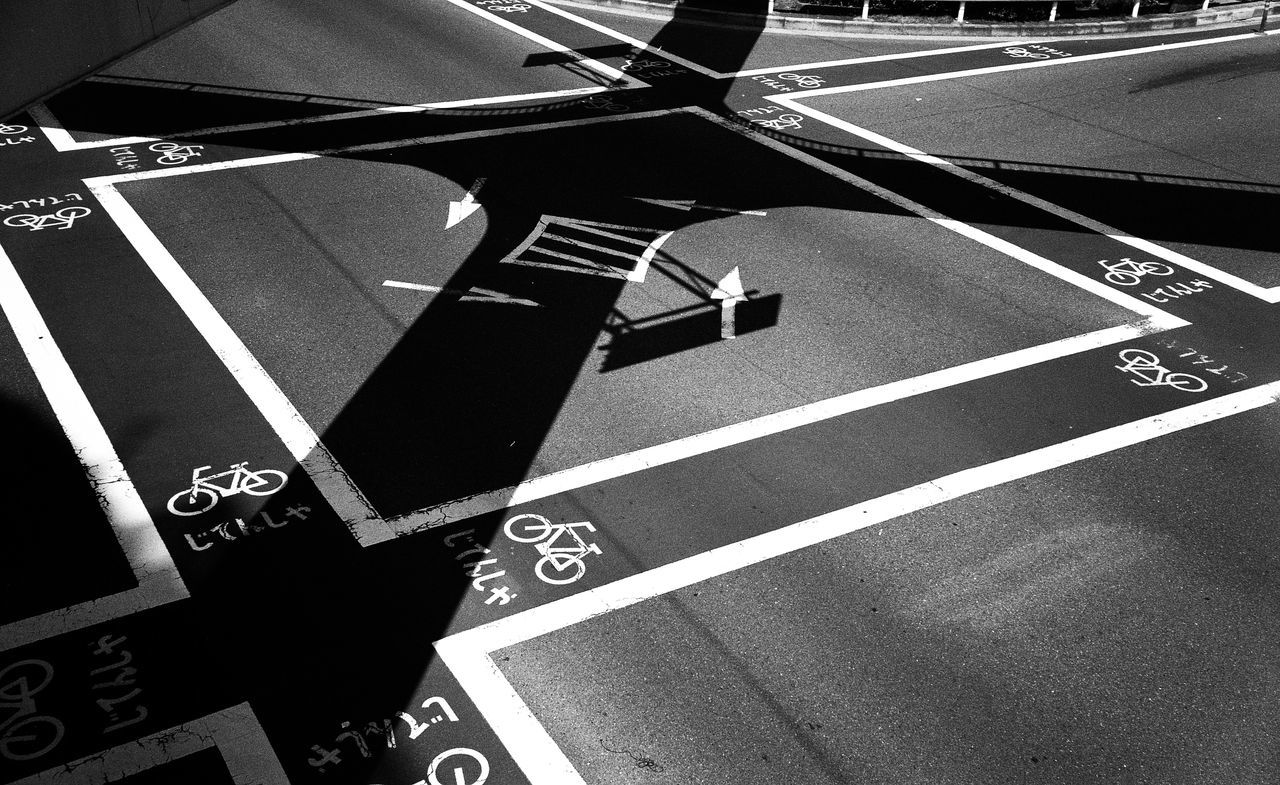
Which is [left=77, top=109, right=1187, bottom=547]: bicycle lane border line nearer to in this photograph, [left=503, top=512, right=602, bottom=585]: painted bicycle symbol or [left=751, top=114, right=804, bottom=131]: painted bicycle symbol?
[left=503, top=512, right=602, bottom=585]: painted bicycle symbol

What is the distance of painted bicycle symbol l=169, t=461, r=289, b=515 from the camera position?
8891mm

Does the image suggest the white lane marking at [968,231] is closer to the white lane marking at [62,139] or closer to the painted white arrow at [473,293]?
the painted white arrow at [473,293]

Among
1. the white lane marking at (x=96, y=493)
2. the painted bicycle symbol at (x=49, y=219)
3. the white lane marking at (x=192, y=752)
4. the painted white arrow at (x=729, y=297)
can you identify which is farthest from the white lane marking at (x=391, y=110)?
the white lane marking at (x=192, y=752)

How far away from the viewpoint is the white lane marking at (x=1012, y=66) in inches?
773

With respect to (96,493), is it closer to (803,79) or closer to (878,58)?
(803,79)

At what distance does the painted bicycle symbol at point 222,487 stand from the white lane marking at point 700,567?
8.09 ft

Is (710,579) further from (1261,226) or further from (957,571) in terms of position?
(1261,226)

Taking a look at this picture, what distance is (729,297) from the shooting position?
12352mm

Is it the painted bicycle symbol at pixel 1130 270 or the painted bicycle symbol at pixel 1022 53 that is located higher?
the painted bicycle symbol at pixel 1022 53

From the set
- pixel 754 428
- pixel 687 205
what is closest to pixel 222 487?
pixel 754 428

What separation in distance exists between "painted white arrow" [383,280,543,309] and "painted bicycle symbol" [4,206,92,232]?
4.27 meters

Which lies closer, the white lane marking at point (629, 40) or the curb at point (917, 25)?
the white lane marking at point (629, 40)

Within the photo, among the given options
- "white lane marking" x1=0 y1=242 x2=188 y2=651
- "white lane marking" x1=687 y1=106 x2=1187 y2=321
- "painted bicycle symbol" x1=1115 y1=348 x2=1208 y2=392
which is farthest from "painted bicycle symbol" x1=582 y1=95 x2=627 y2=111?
"painted bicycle symbol" x1=1115 y1=348 x2=1208 y2=392

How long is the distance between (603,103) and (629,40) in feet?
13.9
